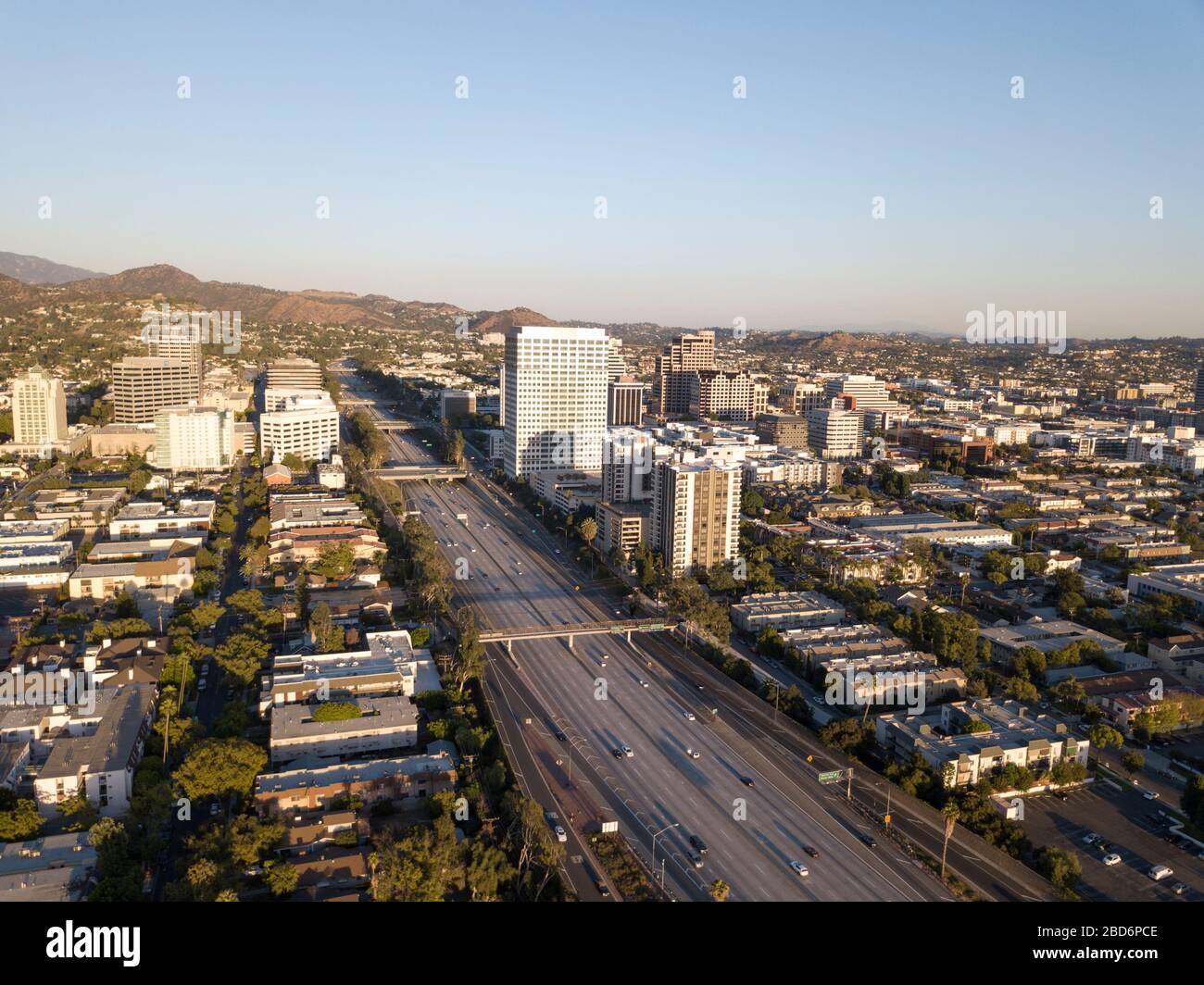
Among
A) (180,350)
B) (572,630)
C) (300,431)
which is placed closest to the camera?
(572,630)

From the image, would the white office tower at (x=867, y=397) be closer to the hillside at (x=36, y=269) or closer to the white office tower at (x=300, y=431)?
the white office tower at (x=300, y=431)

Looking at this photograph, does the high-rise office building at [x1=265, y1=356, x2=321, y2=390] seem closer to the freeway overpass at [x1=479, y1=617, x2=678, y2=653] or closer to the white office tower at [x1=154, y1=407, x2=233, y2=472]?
the white office tower at [x1=154, y1=407, x2=233, y2=472]

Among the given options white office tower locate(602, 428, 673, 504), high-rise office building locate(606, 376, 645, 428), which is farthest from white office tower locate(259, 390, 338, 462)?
high-rise office building locate(606, 376, 645, 428)

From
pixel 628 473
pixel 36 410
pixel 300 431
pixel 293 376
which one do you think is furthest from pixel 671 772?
pixel 293 376

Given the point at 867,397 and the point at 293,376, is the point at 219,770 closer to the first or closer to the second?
the point at 293,376

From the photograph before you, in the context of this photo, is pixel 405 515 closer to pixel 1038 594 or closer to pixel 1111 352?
pixel 1038 594

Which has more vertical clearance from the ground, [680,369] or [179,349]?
[179,349]
